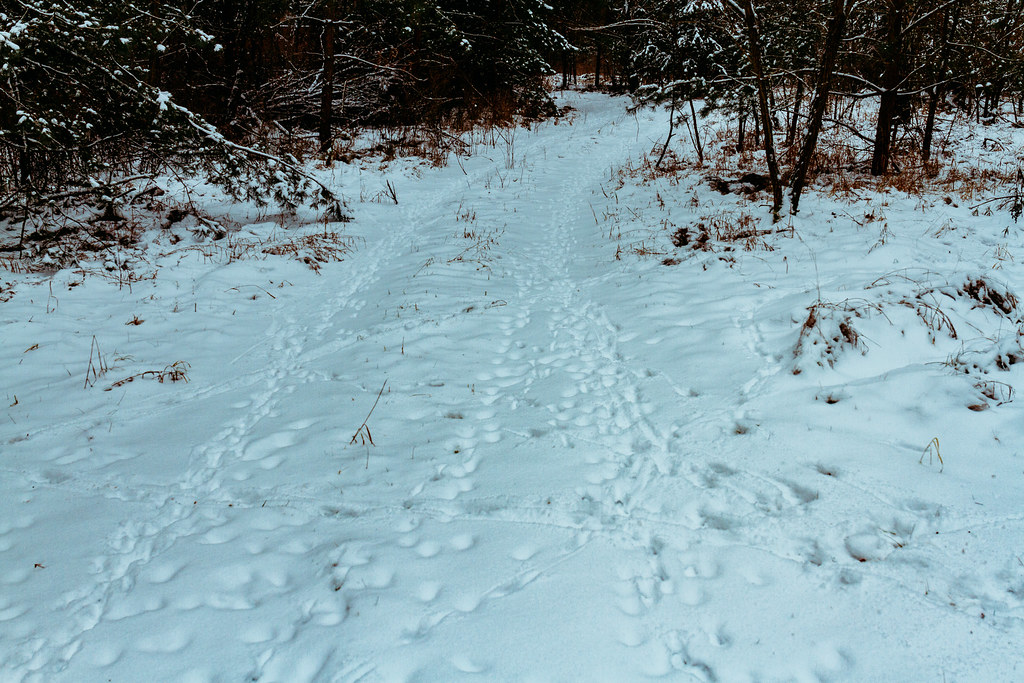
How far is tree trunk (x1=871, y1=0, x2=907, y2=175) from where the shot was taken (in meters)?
8.91

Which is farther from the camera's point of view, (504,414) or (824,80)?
(824,80)

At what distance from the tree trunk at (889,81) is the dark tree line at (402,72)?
40 millimetres

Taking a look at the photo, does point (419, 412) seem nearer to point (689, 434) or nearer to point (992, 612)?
point (689, 434)

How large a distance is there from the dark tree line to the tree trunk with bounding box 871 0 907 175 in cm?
4

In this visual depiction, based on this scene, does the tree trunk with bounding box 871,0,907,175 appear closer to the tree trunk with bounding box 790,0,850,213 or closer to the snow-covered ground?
the tree trunk with bounding box 790,0,850,213

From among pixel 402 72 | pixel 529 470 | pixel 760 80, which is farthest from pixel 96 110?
pixel 402 72

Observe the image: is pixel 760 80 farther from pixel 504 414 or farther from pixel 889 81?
pixel 504 414

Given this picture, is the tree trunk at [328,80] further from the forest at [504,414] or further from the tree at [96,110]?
the tree at [96,110]

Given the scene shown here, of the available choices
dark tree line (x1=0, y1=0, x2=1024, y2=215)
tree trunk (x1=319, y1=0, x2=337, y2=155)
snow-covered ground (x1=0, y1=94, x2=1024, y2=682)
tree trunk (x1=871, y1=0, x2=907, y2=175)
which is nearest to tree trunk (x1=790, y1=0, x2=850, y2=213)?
dark tree line (x1=0, y1=0, x2=1024, y2=215)

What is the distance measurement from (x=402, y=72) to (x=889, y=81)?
12664mm

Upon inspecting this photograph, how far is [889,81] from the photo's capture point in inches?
376

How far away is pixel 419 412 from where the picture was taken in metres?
4.48

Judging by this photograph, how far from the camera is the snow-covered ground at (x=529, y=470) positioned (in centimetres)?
248

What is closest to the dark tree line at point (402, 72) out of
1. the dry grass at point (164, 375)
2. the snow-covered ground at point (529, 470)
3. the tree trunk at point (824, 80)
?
the tree trunk at point (824, 80)
